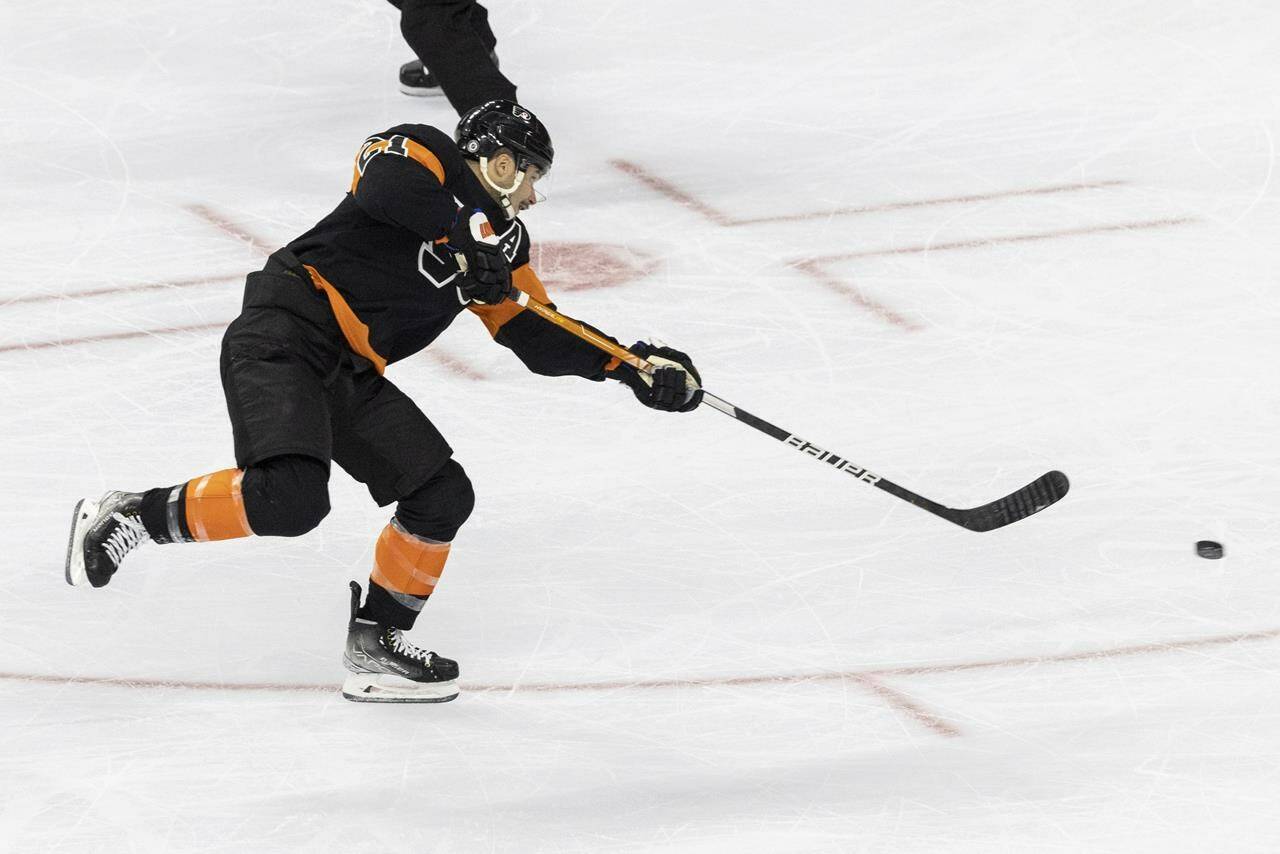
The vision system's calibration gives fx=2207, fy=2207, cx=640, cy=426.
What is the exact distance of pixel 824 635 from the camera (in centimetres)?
416

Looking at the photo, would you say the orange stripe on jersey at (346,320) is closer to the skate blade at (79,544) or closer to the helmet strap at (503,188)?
the helmet strap at (503,188)

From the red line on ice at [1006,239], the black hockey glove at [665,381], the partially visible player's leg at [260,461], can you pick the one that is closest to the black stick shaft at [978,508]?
the black hockey glove at [665,381]

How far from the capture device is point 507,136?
3.88m

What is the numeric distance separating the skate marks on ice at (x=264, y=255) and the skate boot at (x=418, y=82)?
124 centimetres

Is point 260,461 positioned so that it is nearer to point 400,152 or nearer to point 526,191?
point 400,152

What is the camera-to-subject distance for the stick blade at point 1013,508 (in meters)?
4.27

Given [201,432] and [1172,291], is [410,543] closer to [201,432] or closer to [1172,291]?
[201,432]

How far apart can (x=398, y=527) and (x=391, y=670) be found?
0.26 meters

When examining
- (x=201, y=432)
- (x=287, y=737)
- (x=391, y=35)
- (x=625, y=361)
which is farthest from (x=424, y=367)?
(x=391, y=35)

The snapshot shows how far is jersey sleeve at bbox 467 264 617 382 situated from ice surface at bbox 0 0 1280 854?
481 millimetres

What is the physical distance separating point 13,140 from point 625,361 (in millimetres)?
3757

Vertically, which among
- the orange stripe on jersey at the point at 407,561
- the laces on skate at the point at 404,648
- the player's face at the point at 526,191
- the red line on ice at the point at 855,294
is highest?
the player's face at the point at 526,191

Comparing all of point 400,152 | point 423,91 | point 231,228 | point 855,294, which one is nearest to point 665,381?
point 400,152

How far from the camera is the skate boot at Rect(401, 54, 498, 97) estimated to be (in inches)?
296
